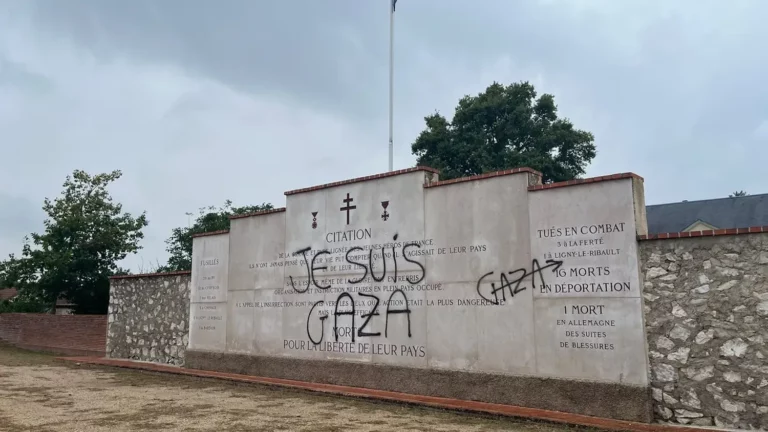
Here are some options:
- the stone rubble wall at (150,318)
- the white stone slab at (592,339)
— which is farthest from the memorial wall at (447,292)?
the stone rubble wall at (150,318)

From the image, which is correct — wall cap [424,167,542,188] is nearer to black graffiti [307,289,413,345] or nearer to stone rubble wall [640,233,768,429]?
black graffiti [307,289,413,345]

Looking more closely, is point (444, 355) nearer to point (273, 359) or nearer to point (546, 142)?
point (273, 359)

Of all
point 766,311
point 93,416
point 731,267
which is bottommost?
point 93,416

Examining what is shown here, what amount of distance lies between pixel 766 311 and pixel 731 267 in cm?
64

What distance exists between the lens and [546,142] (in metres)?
30.7

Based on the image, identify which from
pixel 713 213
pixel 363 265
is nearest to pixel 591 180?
pixel 363 265

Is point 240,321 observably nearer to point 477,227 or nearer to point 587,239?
point 477,227

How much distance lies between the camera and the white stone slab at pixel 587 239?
329 inches

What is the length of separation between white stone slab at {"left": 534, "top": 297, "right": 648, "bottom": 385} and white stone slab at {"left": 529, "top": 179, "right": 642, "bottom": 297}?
0.17m

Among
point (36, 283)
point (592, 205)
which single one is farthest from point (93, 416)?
point (36, 283)

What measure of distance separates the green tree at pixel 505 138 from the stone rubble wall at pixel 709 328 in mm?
22243

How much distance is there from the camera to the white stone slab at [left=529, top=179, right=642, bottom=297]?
27.4ft

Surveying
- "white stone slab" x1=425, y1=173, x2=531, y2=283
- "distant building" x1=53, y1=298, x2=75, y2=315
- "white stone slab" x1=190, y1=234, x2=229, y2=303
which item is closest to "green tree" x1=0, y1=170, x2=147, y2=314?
"distant building" x1=53, y1=298, x2=75, y2=315

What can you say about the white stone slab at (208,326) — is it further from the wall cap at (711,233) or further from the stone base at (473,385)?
the wall cap at (711,233)
